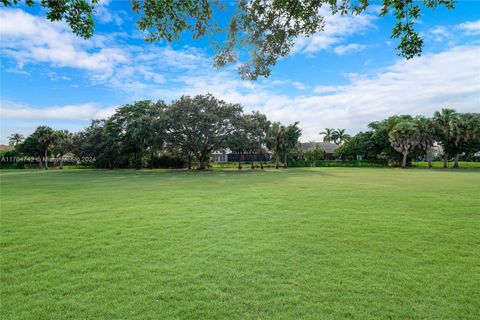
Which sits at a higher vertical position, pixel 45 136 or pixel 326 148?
pixel 45 136

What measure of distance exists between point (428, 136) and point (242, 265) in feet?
167

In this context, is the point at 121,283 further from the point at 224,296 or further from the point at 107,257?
the point at 224,296

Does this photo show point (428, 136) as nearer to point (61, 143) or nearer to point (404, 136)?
point (404, 136)

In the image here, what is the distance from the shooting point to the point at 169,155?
5166cm

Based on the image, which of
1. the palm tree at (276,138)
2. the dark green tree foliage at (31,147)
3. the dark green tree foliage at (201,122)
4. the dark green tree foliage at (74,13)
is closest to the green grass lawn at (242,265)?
the dark green tree foliage at (74,13)

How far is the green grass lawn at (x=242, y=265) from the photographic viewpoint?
3.34 m

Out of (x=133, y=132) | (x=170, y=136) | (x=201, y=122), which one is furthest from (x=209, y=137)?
(x=133, y=132)

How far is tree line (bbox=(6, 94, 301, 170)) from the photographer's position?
3712 cm

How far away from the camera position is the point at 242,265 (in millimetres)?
4586

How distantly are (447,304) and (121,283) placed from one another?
439cm

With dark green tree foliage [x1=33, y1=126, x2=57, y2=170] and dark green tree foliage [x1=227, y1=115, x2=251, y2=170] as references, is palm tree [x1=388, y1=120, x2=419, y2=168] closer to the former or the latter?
dark green tree foliage [x1=227, y1=115, x2=251, y2=170]

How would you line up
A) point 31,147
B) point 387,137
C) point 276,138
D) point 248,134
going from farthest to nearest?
point 31,147
point 387,137
point 276,138
point 248,134

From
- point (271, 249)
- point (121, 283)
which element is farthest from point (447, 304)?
point (121, 283)

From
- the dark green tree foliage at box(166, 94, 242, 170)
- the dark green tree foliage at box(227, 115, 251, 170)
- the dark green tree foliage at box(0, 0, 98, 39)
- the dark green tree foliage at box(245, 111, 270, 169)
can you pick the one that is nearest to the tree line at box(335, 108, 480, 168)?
the dark green tree foliage at box(245, 111, 270, 169)
